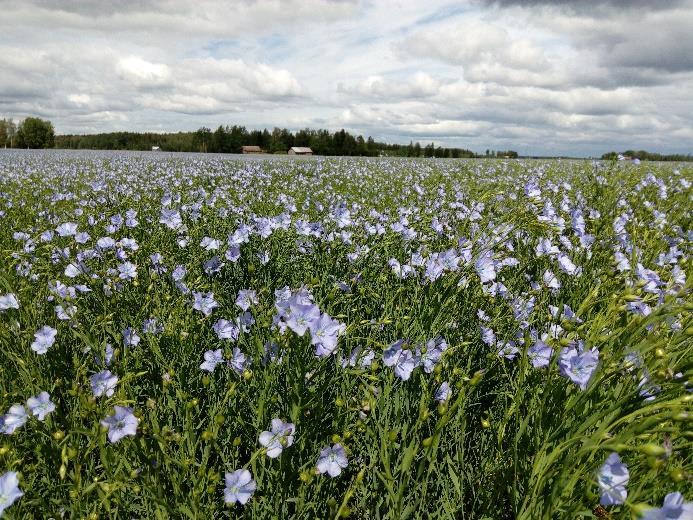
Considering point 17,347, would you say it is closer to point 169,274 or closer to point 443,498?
point 169,274

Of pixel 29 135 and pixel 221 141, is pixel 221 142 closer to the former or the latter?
pixel 221 141

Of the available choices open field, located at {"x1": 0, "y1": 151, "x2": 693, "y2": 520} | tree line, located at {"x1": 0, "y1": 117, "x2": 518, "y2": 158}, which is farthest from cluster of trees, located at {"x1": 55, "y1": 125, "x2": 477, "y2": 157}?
open field, located at {"x1": 0, "y1": 151, "x2": 693, "y2": 520}

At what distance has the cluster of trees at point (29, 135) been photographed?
59656mm

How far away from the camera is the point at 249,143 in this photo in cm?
6406

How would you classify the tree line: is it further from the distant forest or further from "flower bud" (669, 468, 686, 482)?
"flower bud" (669, 468, 686, 482)

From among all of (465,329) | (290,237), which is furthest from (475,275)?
(290,237)

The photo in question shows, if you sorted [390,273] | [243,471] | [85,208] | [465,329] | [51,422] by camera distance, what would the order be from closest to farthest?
[243,471] < [51,422] < [465,329] < [390,273] < [85,208]

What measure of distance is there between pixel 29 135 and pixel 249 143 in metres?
30.4

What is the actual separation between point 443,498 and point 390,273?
1673 mm

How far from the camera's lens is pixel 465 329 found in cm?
256

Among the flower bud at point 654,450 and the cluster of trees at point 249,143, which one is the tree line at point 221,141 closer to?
the cluster of trees at point 249,143

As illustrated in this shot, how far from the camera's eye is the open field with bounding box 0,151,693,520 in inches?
50.0

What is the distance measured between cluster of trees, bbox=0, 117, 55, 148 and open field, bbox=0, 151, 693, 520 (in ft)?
233

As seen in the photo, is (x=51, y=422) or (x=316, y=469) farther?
(x=51, y=422)
